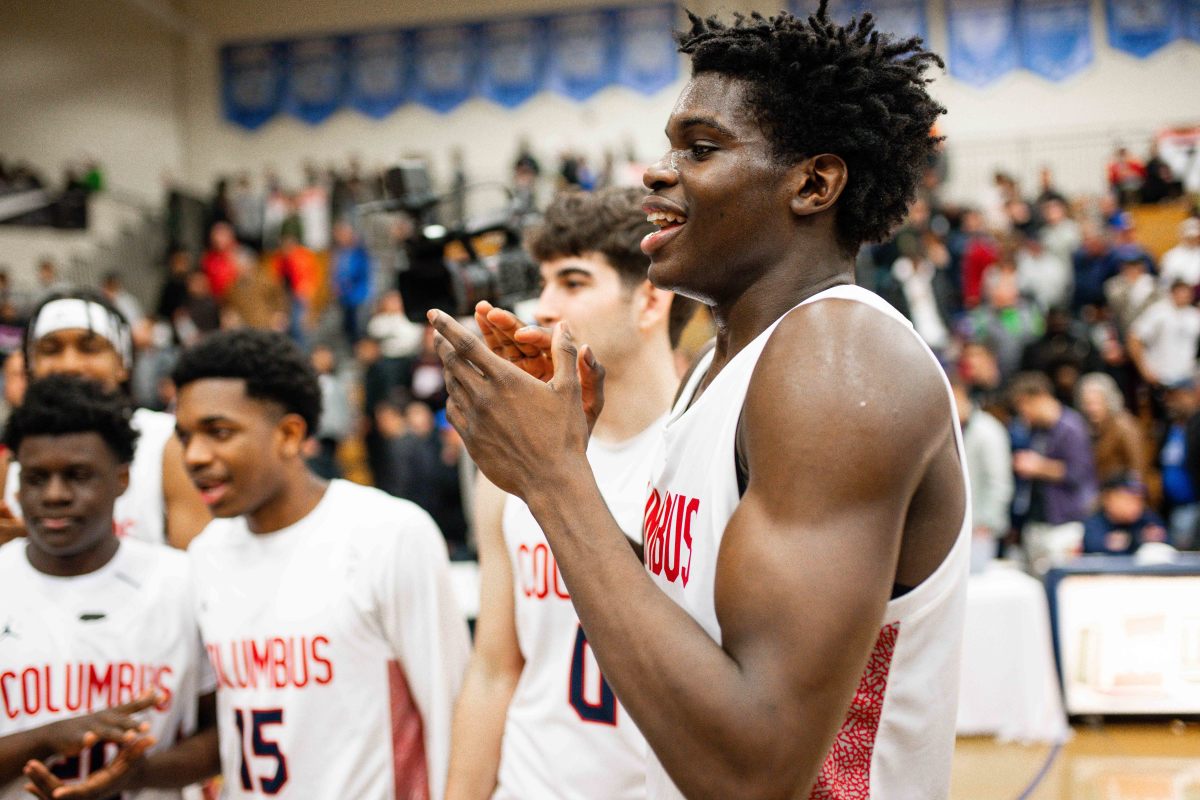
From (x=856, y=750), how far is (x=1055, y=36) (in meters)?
17.8

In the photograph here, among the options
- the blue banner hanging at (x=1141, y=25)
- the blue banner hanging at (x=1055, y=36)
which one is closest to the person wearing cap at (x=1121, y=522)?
the blue banner hanging at (x=1055, y=36)

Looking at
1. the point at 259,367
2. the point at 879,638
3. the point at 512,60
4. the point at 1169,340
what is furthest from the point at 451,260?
the point at 512,60

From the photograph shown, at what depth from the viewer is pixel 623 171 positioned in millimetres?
16172

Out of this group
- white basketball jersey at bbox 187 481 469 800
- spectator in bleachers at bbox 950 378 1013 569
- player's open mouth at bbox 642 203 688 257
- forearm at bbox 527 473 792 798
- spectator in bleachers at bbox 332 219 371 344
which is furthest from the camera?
spectator in bleachers at bbox 332 219 371 344

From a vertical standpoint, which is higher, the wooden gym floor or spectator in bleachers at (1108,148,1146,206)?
spectator in bleachers at (1108,148,1146,206)

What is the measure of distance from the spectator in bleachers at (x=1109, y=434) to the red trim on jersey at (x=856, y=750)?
7.52 m

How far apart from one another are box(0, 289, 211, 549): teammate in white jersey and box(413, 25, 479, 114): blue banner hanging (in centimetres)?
1613

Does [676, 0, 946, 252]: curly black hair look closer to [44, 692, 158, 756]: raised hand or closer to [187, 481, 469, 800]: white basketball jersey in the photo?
[187, 481, 469, 800]: white basketball jersey

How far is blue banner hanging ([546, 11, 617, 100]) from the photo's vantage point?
18188 millimetres

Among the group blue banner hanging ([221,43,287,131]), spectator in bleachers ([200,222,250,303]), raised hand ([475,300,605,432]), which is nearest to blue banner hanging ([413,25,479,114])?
blue banner hanging ([221,43,287,131])

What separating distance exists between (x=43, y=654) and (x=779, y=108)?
2.04 meters

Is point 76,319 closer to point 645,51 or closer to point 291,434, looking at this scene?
point 291,434

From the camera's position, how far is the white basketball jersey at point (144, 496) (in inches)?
124

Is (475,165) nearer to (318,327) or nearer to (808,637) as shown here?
(318,327)
